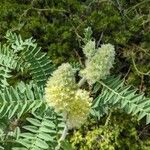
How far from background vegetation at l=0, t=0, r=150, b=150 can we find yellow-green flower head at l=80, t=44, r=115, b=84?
1.05 m

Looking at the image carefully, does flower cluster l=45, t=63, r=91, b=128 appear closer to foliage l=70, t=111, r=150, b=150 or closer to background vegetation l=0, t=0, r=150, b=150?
foliage l=70, t=111, r=150, b=150

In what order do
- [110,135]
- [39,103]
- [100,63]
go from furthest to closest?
[110,135] → [39,103] → [100,63]

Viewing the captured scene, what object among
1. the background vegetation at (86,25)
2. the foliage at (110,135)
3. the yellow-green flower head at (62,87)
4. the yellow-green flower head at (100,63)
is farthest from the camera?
the background vegetation at (86,25)

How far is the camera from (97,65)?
9.20 ft

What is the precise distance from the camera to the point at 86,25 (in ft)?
13.7

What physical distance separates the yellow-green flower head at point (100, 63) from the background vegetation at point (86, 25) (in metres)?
1.05

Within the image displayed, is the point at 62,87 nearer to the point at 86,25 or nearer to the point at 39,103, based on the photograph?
the point at 39,103

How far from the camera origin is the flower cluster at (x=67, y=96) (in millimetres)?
2607

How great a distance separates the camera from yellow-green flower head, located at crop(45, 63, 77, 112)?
8.54 ft

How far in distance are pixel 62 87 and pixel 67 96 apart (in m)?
0.05

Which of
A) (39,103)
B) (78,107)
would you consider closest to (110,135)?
(39,103)

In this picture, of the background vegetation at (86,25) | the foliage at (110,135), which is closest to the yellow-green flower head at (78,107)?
the foliage at (110,135)

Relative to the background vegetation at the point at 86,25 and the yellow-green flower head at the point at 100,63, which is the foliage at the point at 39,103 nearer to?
the yellow-green flower head at the point at 100,63

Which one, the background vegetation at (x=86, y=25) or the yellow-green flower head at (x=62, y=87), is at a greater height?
the background vegetation at (x=86, y=25)
